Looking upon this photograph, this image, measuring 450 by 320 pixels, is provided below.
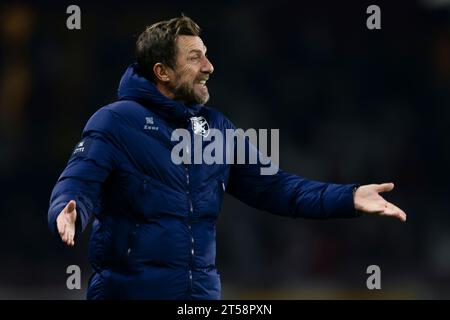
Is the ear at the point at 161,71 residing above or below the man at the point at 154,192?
above

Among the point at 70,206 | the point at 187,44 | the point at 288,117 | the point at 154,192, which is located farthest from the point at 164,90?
the point at 288,117

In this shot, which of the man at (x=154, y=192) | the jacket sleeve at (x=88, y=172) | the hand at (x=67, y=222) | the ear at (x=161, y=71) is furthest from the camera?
the ear at (x=161, y=71)

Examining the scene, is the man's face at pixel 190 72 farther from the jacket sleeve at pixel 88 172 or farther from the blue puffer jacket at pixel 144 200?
the jacket sleeve at pixel 88 172

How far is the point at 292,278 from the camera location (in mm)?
10031

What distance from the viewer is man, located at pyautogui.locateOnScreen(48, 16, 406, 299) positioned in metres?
4.01

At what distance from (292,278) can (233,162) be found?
5.74m

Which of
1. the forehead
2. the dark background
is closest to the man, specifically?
the forehead

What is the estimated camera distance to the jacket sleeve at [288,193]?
14.0 ft

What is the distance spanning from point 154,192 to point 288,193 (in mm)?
676

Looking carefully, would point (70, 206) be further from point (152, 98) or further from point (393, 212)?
point (393, 212)

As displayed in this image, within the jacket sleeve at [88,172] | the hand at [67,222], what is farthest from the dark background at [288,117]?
the hand at [67,222]
